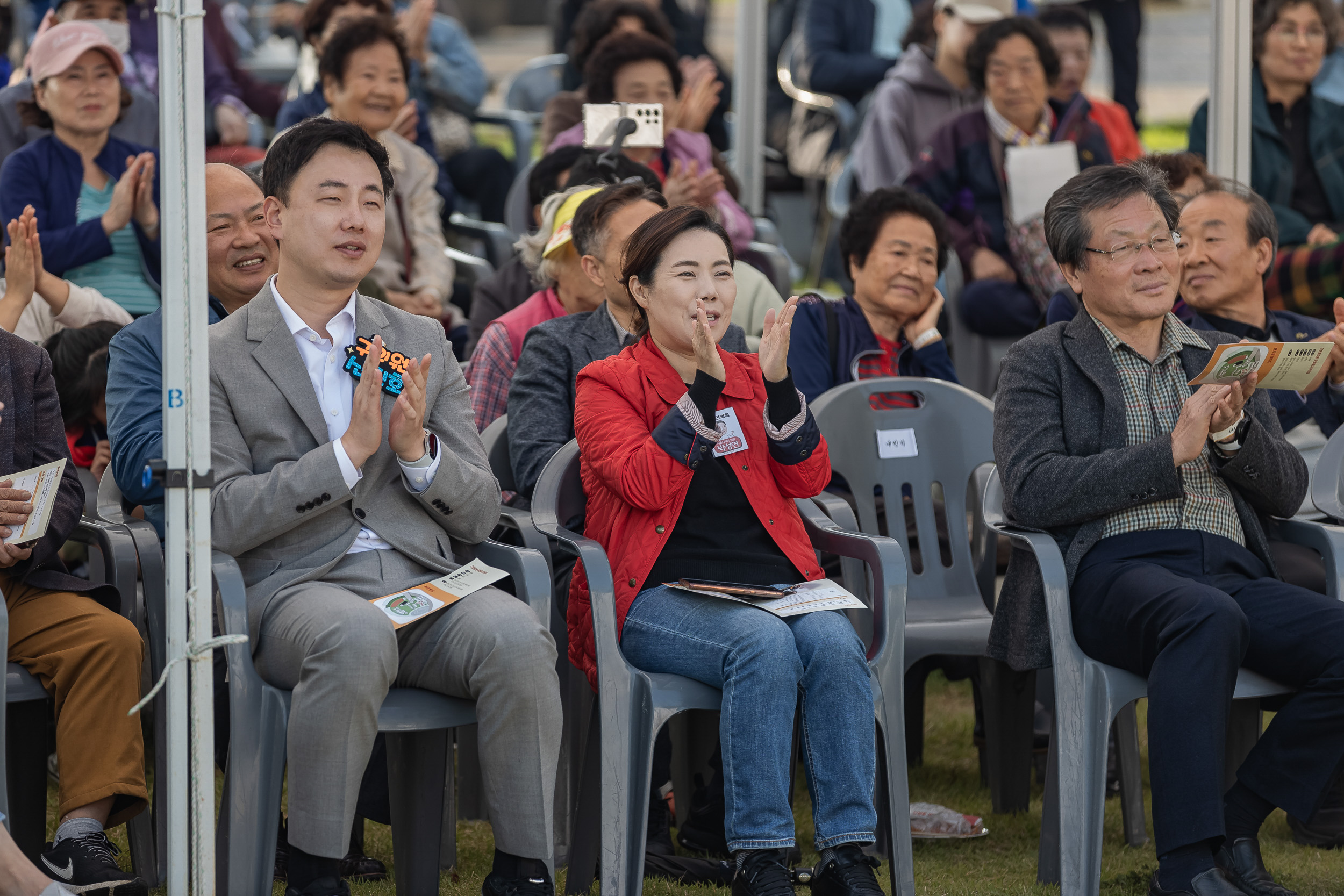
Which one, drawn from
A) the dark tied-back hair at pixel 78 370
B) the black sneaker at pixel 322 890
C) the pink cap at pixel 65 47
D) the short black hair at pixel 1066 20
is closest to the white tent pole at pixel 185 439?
the black sneaker at pixel 322 890

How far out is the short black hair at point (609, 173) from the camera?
457 cm

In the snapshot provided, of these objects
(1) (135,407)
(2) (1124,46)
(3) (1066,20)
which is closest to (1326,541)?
(1) (135,407)

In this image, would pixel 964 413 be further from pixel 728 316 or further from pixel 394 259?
pixel 394 259

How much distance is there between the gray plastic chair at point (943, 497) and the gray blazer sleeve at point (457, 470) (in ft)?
3.26

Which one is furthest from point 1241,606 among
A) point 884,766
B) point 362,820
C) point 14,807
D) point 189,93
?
point 14,807

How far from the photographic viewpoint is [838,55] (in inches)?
303

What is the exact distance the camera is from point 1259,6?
6.41 meters

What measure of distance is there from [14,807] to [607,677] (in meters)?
1.27

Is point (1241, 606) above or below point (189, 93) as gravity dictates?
below

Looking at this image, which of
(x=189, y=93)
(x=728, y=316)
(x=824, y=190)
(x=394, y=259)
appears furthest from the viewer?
(x=824, y=190)

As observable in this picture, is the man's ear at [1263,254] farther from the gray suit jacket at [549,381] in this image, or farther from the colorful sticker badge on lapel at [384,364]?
the colorful sticker badge on lapel at [384,364]

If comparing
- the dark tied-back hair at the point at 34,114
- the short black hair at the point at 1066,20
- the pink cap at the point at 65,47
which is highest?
the short black hair at the point at 1066,20

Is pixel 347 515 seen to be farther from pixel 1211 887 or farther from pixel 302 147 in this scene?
pixel 1211 887

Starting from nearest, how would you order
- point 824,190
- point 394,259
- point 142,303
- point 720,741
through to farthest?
point 720,741, point 142,303, point 394,259, point 824,190
